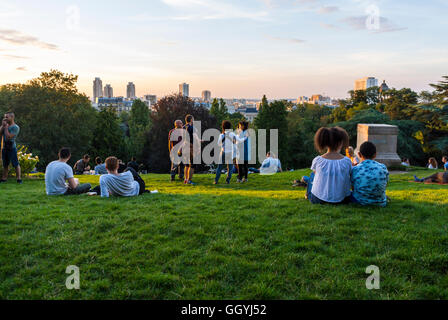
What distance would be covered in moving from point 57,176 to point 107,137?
40729 millimetres

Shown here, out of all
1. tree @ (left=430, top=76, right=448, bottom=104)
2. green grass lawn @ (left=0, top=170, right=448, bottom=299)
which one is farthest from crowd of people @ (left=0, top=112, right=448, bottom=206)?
tree @ (left=430, top=76, right=448, bottom=104)

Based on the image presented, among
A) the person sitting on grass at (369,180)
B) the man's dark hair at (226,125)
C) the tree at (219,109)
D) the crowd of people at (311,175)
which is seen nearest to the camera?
the person sitting on grass at (369,180)

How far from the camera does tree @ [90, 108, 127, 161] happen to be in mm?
47500

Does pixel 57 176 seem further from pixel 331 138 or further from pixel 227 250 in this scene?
pixel 331 138

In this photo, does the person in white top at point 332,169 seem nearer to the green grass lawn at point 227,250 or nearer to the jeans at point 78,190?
the green grass lawn at point 227,250

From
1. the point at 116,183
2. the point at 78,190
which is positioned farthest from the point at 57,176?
the point at 116,183

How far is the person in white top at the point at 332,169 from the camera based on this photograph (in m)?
6.53

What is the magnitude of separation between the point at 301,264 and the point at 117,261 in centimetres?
240

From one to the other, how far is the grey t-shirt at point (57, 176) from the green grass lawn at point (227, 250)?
1.83 metres

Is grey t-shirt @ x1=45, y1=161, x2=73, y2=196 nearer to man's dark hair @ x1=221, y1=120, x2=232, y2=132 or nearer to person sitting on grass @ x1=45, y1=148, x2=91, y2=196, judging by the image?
person sitting on grass @ x1=45, y1=148, x2=91, y2=196

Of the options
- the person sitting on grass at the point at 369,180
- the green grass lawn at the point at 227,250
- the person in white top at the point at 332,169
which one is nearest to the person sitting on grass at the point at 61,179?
the green grass lawn at the point at 227,250

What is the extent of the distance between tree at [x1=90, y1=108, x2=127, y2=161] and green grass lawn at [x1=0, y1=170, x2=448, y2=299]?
4222cm

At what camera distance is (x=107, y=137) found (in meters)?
47.8
